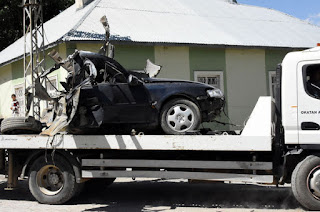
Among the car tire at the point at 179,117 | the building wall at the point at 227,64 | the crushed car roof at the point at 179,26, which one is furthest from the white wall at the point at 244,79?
the car tire at the point at 179,117

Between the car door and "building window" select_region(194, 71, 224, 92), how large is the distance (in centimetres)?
1013

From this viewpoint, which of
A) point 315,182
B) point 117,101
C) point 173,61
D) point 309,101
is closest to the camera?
point 315,182

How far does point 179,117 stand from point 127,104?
905mm

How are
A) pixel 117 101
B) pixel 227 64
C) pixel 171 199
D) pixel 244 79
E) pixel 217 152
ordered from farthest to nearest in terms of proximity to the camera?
pixel 244 79 → pixel 227 64 → pixel 171 199 → pixel 117 101 → pixel 217 152

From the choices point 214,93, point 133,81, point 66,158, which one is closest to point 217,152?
point 214,93

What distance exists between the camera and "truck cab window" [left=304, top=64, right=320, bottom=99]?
21.5 feet

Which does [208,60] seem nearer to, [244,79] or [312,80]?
[244,79]

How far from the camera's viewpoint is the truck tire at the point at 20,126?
25.8ft

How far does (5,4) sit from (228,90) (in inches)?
645

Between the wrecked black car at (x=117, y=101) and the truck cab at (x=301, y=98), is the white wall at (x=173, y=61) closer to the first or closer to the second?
the wrecked black car at (x=117, y=101)

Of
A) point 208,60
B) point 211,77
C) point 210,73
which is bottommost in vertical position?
point 211,77

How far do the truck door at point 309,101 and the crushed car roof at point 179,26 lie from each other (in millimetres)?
9722

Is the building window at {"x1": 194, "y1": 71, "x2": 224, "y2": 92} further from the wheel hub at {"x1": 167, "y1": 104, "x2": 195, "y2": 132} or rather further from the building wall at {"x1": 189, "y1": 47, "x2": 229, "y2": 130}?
the wheel hub at {"x1": 167, "y1": 104, "x2": 195, "y2": 132}

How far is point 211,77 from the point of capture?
18016mm
